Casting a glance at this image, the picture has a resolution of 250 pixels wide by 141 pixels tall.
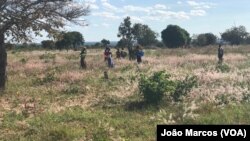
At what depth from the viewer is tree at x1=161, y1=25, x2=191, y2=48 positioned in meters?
105

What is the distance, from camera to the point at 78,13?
22.0 meters

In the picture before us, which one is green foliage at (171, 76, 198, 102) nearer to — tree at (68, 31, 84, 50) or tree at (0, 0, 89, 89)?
tree at (0, 0, 89, 89)

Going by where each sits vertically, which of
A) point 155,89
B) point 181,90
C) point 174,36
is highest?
point 174,36

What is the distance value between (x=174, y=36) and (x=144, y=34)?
11.5 metres

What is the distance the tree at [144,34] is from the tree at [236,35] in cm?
1719

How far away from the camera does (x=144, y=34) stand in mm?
114875

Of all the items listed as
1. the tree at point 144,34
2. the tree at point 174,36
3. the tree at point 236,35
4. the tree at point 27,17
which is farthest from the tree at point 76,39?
the tree at point 27,17

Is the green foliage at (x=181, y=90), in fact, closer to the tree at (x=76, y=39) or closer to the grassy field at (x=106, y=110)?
the grassy field at (x=106, y=110)

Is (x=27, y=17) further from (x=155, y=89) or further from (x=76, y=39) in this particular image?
(x=76, y=39)

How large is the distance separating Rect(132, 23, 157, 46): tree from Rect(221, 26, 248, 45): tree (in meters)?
17.2

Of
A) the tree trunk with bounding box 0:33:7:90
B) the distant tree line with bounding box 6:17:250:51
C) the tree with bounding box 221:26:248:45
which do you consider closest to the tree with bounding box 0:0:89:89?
the tree trunk with bounding box 0:33:7:90

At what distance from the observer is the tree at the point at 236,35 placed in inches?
4624

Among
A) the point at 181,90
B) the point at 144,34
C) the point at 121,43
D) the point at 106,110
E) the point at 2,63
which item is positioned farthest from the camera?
the point at 144,34

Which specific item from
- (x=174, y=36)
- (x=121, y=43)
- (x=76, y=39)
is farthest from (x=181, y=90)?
(x=76, y=39)
